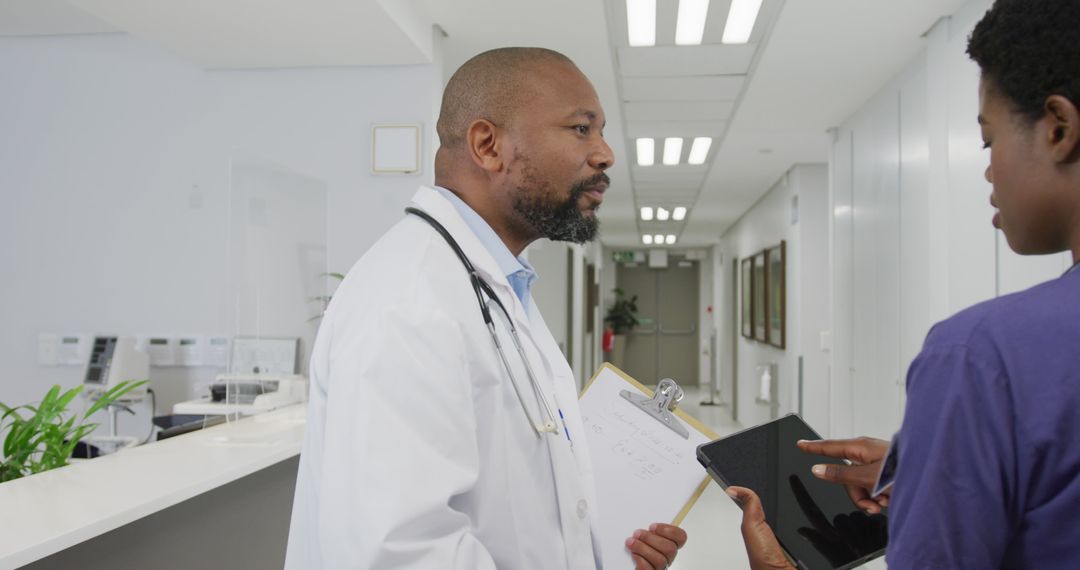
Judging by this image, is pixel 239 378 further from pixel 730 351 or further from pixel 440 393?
pixel 730 351

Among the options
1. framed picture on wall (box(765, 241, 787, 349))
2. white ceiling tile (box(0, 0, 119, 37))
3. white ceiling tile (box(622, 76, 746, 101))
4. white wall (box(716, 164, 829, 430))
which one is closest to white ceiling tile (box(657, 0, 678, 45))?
white ceiling tile (box(622, 76, 746, 101))

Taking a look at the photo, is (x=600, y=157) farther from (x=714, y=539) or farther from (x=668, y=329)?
(x=668, y=329)

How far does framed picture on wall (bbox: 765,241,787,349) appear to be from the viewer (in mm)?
6790

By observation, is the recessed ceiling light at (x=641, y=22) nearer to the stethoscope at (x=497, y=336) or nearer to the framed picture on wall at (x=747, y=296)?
the stethoscope at (x=497, y=336)

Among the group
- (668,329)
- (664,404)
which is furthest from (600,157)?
(668,329)

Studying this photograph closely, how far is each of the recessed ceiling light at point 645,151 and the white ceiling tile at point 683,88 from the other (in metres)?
1.05

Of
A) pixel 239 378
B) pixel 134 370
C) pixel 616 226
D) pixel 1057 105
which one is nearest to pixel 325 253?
pixel 239 378

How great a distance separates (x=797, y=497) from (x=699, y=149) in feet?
15.6

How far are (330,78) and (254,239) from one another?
1054mm

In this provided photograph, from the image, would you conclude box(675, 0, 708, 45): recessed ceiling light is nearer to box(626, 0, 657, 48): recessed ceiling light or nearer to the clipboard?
box(626, 0, 657, 48): recessed ceiling light

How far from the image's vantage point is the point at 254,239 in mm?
3133

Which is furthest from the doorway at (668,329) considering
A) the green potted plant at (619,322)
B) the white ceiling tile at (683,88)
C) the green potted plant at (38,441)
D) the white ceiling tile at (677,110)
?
the green potted plant at (38,441)

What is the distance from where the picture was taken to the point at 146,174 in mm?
4055

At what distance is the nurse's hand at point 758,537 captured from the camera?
1.22 m
